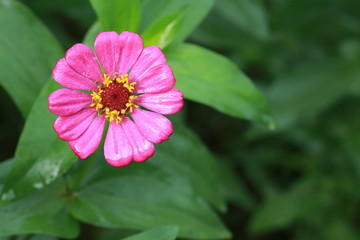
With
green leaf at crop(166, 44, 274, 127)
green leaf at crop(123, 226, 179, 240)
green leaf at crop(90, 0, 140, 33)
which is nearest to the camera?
green leaf at crop(123, 226, 179, 240)

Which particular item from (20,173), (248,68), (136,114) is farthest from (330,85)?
(20,173)

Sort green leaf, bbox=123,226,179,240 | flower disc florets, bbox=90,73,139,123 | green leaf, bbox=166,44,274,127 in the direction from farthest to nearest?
green leaf, bbox=166,44,274,127 < flower disc florets, bbox=90,73,139,123 < green leaf, bbox=123,226,179,240

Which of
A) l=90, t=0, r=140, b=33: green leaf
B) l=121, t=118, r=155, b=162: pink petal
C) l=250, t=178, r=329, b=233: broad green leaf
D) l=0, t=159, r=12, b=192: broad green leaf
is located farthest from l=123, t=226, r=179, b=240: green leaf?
Answer: l=250, t=178, r=329, b=233: broad green leaf

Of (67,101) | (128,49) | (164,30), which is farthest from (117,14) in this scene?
(67,101)

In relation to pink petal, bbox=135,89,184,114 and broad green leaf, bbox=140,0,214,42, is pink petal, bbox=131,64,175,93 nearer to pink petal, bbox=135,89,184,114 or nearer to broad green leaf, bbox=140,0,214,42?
pink petal, bbox=135,89,184,114

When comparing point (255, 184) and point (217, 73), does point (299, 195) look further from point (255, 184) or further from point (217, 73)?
point (217, 73)

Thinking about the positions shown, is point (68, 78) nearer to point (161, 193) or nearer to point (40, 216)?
point (40, 216)

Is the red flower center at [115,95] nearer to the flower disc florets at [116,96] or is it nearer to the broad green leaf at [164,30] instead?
the flower disc florets at [116,96]

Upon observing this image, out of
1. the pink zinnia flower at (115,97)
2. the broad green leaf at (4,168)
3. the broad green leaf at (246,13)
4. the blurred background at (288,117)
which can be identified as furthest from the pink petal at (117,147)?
the broad green leaf at (246,13)
